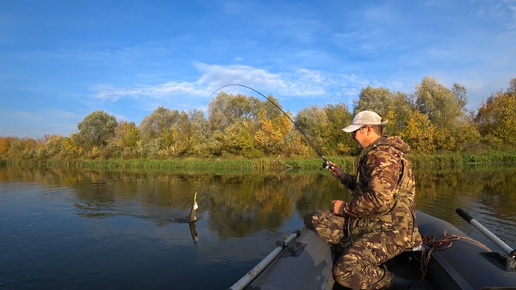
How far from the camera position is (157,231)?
7.59m

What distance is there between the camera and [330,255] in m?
3.63

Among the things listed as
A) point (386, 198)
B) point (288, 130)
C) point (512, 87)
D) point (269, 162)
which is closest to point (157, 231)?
point (386, 198)

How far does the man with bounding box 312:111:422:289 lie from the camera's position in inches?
117

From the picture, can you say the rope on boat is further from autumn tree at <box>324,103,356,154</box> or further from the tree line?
autumn tree at <box>324,103,356,154</box>

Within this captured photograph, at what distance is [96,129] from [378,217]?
48197 mm

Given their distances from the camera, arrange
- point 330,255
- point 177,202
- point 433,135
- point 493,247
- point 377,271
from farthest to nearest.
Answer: point 433,135 < point 177,202 < point 493,247 < point 330,255 < point 377,271

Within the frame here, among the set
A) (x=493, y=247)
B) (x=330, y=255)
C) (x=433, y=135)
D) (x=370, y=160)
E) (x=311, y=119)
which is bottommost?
(x=493, y=247)

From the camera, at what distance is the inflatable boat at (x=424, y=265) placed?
2656 mm

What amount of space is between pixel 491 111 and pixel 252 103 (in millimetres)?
29137

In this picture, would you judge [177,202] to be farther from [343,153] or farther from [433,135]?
[433,135]

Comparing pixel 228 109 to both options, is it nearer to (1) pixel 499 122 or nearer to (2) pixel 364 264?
(1) pixel 499 122

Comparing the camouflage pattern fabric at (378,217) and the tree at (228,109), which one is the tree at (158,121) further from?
the camouflage pattern fabric at (378,217)

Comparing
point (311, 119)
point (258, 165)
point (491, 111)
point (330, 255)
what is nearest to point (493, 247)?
point (330, 255)

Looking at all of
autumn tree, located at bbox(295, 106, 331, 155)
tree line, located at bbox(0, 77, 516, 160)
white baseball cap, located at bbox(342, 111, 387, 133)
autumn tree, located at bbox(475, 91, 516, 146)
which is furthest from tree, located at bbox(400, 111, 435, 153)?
white baseball cap, located at bbox(342, 111, 387, 133)
